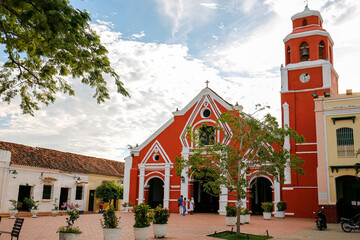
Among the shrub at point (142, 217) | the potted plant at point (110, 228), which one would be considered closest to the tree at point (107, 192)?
the shrub at point (142, 217)

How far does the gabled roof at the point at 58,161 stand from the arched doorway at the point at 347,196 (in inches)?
928

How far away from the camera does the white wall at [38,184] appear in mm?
26094

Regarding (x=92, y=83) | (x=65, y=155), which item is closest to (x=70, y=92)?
(x=92, y=83)

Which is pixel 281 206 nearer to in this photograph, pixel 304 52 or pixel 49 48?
pixel 304 52

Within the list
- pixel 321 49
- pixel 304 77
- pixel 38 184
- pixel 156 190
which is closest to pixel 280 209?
pixel 304 77

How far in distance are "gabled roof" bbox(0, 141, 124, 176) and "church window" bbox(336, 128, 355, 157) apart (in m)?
23.7

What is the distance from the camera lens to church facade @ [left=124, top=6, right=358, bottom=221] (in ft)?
81.3

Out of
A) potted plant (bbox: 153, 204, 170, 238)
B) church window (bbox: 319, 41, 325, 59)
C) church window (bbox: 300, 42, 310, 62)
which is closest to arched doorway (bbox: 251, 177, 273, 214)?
church window (bbox: 300, 42, 310, 62)

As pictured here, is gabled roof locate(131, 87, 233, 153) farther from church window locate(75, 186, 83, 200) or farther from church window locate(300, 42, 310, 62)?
church window locate(75, 186, 83, 200)

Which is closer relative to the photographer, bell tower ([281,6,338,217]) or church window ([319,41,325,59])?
bell tower ([281,6,338,217])

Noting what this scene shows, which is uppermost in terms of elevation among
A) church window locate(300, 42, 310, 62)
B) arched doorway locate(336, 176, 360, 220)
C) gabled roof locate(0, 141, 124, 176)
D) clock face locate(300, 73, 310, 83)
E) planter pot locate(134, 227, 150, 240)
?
church window locate(300, 42, 310, 62)

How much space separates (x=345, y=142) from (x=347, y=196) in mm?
3765

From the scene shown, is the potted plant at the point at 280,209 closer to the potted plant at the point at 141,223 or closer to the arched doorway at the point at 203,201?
the arched doorway at the point at 203,201

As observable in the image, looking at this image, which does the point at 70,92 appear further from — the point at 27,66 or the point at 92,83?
the point at 92,83
